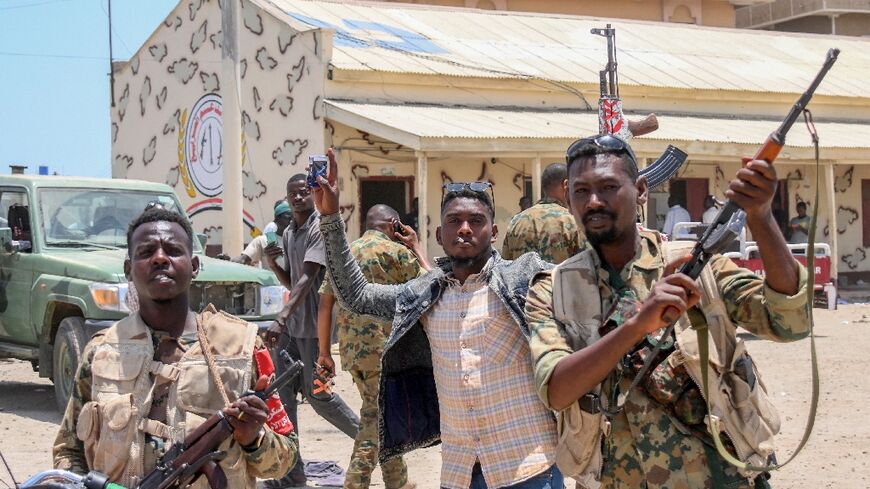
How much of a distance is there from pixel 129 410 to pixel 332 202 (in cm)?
127

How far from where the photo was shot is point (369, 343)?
6.10 meters

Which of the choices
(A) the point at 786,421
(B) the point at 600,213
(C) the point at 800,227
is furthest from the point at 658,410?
(C) the point at 800,227

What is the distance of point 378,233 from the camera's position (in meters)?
6.19

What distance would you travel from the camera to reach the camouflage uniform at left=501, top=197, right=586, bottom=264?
18.5 ft

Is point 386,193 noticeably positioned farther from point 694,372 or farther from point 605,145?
point 694,372

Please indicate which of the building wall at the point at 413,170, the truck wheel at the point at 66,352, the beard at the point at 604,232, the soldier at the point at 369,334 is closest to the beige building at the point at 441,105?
the building wall at the point at 413,170

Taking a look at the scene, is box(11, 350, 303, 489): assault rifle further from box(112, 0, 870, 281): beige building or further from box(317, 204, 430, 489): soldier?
box(112, 0, 870, 281): beige building

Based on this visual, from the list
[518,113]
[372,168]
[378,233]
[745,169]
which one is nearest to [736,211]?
[745,169]

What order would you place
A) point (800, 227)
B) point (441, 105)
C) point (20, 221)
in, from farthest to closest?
1. point (800, 227)
2. point (441, 105)
3. point (20, 221)

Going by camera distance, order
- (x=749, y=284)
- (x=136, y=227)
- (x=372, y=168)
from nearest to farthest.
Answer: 1. (x=749, y=284)
2. (x=136, y=227)
3. (x=372, y=168)

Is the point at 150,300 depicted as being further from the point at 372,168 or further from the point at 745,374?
the point at 372,168

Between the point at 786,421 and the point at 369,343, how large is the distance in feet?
13.3

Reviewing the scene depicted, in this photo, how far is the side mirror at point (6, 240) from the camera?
32.7ft

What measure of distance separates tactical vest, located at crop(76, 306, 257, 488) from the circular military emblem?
1714 centimetres
